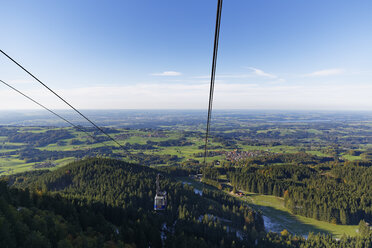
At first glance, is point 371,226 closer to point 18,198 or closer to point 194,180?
point 194,180

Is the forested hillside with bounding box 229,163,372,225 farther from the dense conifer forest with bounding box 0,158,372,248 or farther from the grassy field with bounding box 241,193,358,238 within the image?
the dense conifer forest with bounding box 0,158,372,248

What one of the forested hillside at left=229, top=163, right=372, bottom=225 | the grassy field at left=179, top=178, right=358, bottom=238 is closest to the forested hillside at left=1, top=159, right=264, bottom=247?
the grassy field at left=179, top=178, right=358, bottom=238

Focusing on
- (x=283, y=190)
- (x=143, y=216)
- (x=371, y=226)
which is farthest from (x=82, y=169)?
(x=371, y=226)

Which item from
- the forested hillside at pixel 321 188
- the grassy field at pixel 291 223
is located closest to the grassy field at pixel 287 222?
the grassy field at pixel 291 223

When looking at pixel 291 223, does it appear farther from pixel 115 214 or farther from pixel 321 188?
pixel 115 214

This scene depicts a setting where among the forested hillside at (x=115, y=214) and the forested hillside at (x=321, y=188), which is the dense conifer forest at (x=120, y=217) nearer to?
the forested hillside at (x=115, y=214)

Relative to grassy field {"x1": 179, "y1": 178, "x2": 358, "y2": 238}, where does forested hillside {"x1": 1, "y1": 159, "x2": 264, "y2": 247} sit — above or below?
above

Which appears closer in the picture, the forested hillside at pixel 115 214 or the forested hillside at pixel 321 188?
the forested hillside at pixel 115 214

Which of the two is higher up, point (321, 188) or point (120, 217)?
point (120, 217)

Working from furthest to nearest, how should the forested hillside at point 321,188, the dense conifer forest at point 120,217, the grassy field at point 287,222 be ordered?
the forested hillside at point 321,188 < the grassy field at point 287,222 < the dense conifer forest at point 120,217

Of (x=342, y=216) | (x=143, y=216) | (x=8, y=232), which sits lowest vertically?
(x=342, y=216)

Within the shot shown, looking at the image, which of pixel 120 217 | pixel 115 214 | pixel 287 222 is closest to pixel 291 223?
pixel 287 222
